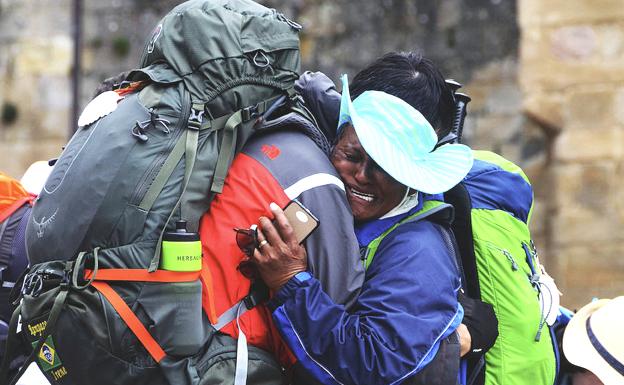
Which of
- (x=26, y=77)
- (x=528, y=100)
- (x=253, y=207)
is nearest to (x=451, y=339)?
(x=253, y=207)

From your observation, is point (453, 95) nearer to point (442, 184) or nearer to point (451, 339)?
point (442, 184)

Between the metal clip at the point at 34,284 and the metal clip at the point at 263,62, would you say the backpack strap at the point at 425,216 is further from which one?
the metal clip at the point at 34,284

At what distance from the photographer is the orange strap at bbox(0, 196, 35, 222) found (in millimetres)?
3422

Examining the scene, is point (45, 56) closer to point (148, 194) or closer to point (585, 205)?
Result: point (585, 205)

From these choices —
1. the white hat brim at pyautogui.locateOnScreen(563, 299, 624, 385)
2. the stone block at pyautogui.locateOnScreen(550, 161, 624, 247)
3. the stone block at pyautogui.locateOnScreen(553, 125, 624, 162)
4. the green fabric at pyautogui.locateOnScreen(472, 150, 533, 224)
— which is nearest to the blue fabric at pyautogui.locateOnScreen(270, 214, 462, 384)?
the green fabric at pyautogui.locateOnScreen(472, 150, 533, 224)

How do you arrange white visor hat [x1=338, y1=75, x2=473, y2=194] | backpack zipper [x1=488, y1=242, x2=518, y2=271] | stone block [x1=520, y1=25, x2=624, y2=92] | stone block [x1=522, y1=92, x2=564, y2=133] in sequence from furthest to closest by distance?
stone block [x1=522, y1=92, x2=564, y2=133] < stone block [x1=520, y1=25, x2=624, y2=92] < backpack zipper [x1=488, y1=242, x2=518, y2=271] < white visor hat [x1=338, y1=75, x2=473, y2=194]

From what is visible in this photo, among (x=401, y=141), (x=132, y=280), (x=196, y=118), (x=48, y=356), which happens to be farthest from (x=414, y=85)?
(x=48, y=356)

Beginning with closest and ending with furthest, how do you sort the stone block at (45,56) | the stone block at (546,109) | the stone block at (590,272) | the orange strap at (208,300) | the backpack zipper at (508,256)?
1. the orange strap at (208,300)
2. the backpack zipper at (508,256)
3. the stone block at (590,272)
4. the stone block at (546,109)
5. the stone block at (45,56)

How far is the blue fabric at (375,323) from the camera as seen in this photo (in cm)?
256

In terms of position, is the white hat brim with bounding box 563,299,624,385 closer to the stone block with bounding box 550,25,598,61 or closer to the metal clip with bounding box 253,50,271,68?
the metal clip with bounding box 253,50,271,68

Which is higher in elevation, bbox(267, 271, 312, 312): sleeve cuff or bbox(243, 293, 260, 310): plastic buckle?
bbox(267, 271, 312, 312): sleeve cuff

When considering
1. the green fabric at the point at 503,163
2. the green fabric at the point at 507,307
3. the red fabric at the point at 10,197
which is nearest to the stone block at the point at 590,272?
the green fabric at the point at 503,163

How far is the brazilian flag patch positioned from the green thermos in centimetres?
37

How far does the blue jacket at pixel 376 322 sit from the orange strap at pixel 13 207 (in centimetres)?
127
